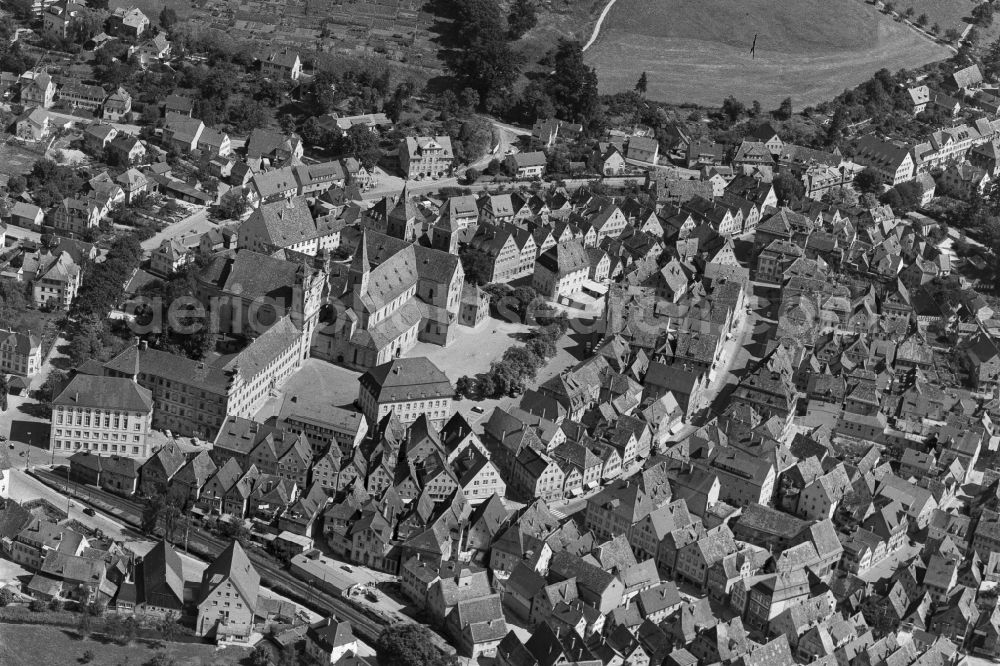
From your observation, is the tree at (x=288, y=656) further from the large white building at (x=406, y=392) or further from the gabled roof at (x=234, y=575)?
the large white building at (x=406, y=392)

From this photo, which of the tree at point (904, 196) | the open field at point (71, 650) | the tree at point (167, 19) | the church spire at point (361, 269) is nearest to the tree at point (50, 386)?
the open field at point (71, 650)

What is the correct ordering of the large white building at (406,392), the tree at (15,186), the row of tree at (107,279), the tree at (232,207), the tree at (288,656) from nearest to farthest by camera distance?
the tree at (288,656) → the large white building at (406,392) → the row of tree at (107,279) → the tree at (15,186) → the tree at (232,207)

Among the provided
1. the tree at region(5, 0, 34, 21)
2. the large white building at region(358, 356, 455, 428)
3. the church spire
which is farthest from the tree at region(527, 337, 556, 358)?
the tree at region(5, 0, 34, 21)

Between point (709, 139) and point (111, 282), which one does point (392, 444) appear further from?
point (709, 139)

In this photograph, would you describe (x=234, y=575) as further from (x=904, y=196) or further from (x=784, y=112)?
(x=784, y=112)

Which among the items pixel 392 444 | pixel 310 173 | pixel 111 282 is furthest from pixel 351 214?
pixel 392 444

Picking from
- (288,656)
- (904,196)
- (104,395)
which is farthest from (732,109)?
(288,656)
